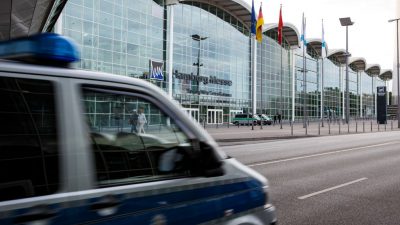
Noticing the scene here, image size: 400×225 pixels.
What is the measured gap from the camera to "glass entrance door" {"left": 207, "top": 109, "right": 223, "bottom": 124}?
60950 mm

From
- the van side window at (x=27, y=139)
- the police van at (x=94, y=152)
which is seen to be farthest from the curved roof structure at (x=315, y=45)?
the van side window at (x=27, y=139)

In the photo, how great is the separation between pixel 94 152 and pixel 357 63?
117m

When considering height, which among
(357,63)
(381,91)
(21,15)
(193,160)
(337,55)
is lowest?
(193,160)

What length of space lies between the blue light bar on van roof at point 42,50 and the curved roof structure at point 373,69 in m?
122

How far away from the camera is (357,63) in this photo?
11144cm

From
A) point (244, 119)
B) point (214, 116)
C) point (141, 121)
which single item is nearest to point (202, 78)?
point (214, 116)

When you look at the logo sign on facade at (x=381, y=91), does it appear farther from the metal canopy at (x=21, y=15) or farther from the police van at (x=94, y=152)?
the police van at (x=94, y=152)

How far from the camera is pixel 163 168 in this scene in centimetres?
284

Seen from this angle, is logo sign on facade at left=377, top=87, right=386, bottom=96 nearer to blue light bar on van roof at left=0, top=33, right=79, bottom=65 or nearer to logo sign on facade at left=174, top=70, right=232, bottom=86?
logo sign on facade at left=174, top=70, right=232, bottom=86

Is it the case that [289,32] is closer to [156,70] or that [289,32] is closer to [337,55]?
[337,55]

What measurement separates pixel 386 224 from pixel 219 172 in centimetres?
370

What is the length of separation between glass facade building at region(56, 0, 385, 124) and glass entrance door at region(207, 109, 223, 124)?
142mm

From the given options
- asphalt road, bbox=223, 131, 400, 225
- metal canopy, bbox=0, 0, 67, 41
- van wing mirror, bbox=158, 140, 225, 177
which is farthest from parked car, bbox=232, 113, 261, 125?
van wing mirror, bbox=158, 140, 225, 177

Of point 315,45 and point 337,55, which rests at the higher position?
point 315,45
